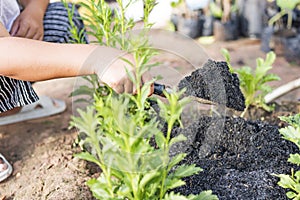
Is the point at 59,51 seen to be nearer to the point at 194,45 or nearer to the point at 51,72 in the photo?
the point at 51,72

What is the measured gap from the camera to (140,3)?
5.57 ft

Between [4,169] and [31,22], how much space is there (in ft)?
2.13

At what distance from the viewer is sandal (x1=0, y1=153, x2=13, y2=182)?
185cm

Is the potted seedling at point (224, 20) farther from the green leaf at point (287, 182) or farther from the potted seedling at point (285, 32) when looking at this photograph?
the green leaf at point (287, 182)

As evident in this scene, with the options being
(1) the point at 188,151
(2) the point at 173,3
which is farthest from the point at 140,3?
(2) the point at 173,3

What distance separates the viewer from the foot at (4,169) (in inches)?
72.7

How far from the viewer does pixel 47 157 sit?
196 cm

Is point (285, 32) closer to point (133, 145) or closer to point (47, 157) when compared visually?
point (47, 157)

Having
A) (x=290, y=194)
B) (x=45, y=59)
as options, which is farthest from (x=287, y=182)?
(x=45, y=59)

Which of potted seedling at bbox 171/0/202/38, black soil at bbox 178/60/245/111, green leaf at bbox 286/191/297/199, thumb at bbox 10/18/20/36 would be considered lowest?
potted seedling at bbox 171/0/202/38

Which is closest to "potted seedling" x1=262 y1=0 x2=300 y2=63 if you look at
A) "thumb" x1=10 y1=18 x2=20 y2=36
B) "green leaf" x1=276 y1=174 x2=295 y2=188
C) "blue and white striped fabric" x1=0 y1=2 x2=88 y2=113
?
"blue and white striped fabric" x1=0 y1=2 x2=88 y2=113

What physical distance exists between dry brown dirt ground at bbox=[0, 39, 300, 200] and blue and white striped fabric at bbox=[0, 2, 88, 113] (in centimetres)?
25

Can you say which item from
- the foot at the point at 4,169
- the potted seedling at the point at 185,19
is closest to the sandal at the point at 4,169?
the foot at the point at 4,169

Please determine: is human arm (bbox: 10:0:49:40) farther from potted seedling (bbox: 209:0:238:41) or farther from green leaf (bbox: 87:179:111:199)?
potted seedling (bbox: 209:0:238:41)
